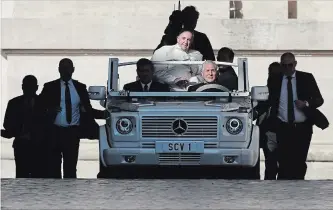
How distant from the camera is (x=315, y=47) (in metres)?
21.3

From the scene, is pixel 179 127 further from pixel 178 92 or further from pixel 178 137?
pixel 178 92

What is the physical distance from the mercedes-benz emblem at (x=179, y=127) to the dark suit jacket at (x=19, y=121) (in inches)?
88.3

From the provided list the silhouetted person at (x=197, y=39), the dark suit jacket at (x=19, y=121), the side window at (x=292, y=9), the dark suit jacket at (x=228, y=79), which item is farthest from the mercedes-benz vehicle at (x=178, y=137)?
the side window at (x=292, y=9)

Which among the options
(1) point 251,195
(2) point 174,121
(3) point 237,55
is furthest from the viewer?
(3) point 237,55

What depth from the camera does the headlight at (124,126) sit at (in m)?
16.0

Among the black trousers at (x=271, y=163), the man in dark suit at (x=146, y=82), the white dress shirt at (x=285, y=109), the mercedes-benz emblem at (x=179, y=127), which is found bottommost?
the black trousers at (x=271, y=163)

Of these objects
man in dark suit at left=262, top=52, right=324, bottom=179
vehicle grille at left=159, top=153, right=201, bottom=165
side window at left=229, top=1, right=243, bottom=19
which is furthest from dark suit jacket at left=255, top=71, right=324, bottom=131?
side window at left=229, top=1, right=243, bottom=19

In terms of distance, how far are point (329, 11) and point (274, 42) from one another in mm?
1070

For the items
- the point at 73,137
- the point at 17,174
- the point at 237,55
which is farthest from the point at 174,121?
the point at 237,55

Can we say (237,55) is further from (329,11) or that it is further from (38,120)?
(38,120)

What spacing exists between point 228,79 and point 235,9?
4.80m

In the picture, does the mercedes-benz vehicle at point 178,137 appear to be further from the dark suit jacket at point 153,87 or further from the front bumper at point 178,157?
the dark suit jacket at point 153,87

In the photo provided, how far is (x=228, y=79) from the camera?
681 inches

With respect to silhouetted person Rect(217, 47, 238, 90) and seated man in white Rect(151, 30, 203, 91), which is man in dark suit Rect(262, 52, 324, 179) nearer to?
silhouetted person Rect(217, 47, 238, 90)
